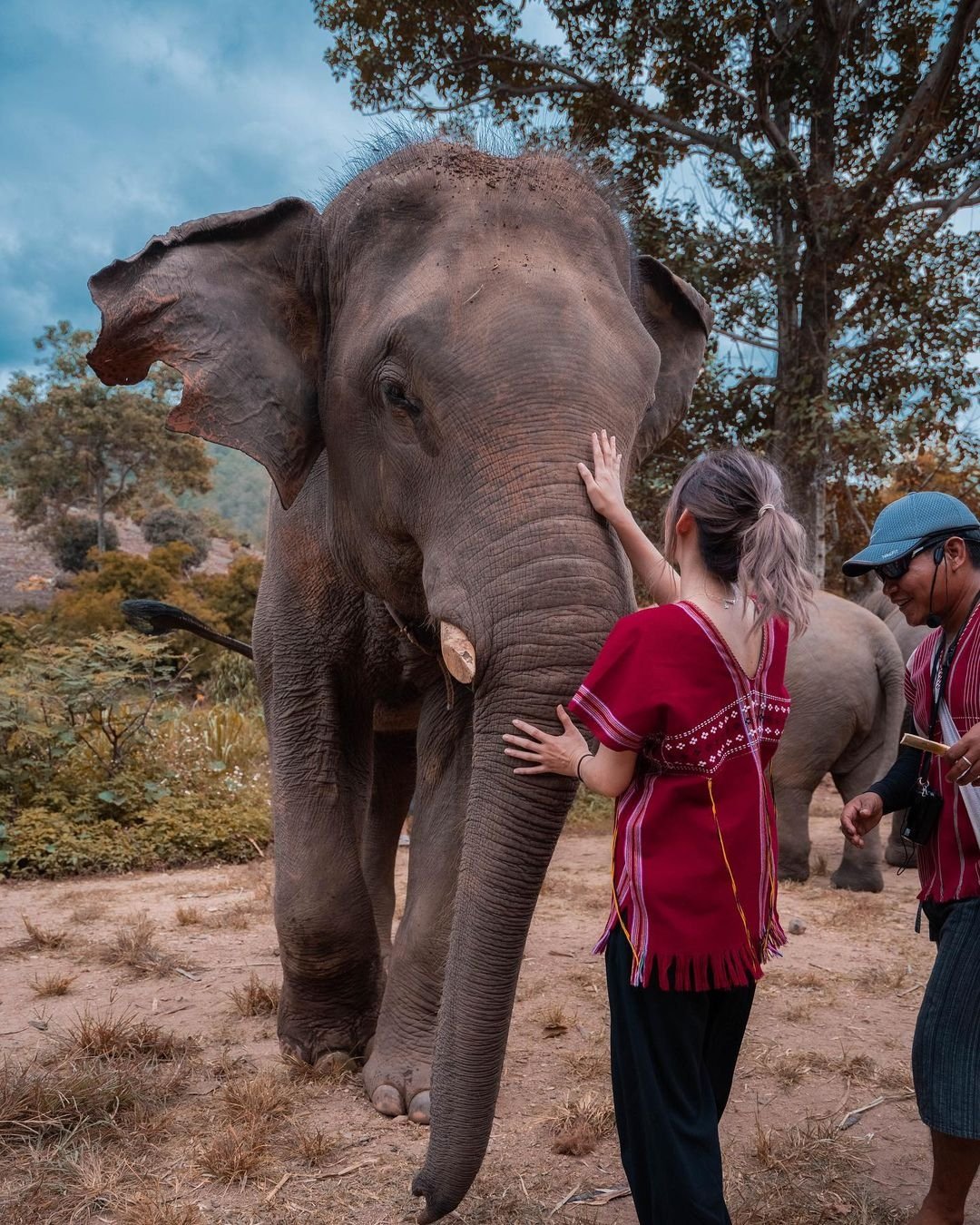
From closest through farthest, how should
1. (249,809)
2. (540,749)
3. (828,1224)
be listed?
(540,749), (828,1224), (249,809)

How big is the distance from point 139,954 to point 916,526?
4199 millimetres

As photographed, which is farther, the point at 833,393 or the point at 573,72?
the point at 573,72

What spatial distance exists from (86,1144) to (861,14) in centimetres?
1358

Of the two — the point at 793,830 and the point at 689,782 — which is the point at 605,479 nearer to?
the point at 689,782

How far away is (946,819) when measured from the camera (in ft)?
9.21

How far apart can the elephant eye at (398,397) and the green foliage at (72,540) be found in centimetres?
3080

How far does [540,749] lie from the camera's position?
2.34m

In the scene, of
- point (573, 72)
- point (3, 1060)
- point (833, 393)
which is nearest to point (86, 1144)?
point (3, 1060)

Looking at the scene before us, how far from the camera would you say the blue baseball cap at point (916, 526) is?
2752 mm

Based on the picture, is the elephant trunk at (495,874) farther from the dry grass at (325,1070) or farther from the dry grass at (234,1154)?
the dry grass at (325,1070)

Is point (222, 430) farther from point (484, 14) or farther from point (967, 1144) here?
point (484, 14)

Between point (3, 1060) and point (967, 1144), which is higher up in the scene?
point (967, 1144)

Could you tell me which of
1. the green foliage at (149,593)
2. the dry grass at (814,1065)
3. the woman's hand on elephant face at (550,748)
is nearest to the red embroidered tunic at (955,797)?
the woman's hand on elephant face at (550,748)

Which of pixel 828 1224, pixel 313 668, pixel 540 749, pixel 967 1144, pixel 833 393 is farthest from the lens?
pixel 833 393
